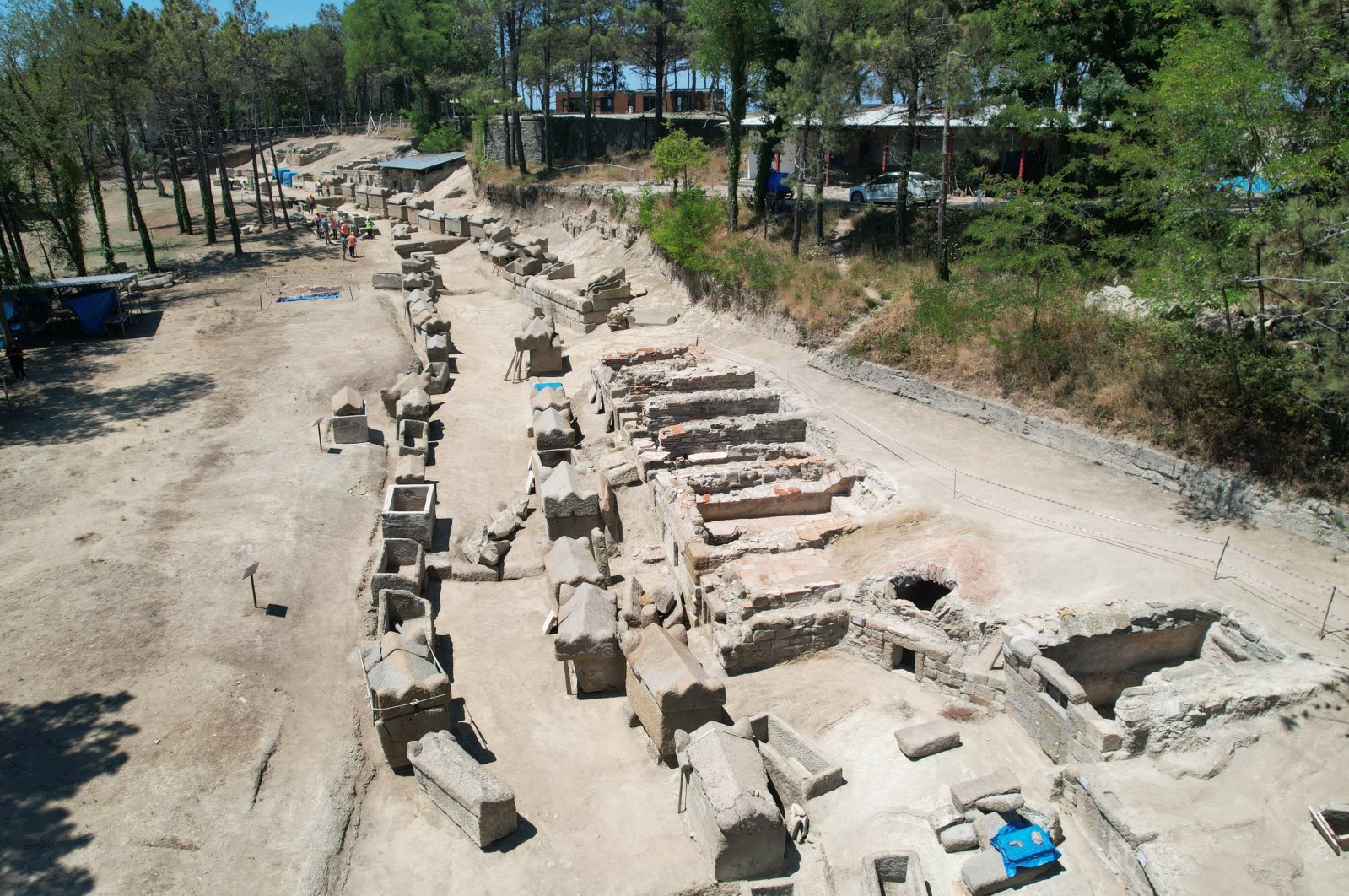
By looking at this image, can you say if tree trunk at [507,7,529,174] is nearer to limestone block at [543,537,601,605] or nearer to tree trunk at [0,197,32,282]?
tree trunk at [0,197,32,282]

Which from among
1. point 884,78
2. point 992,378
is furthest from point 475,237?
point 992,378

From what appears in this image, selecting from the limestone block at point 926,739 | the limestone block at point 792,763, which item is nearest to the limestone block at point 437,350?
the limestone block at point 792,763

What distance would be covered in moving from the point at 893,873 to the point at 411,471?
34.8ft

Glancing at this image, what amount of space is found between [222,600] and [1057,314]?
580 inches

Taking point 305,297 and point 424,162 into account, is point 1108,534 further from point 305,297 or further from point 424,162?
point 424,162

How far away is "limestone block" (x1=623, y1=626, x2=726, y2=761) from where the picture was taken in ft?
28.8

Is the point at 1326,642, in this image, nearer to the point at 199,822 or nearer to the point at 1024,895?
the point at 1024,895

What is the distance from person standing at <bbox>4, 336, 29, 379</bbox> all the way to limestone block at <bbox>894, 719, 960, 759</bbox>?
842 inches

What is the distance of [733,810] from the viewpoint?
24.2ft

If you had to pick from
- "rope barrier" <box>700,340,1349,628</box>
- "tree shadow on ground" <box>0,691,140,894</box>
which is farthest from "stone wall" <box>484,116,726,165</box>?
"tree shadow on ground" <box>0,691,140,894</box>

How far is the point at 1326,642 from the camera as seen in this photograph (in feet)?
29.3

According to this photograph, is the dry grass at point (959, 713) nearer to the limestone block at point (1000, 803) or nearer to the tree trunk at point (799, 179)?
the limestone block at point (1000, 803)

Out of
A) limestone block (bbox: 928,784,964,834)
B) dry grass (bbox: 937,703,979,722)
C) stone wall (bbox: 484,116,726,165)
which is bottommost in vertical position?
dry grass (bbox: 937,703,979,722)

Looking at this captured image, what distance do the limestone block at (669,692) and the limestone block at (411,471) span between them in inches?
272
